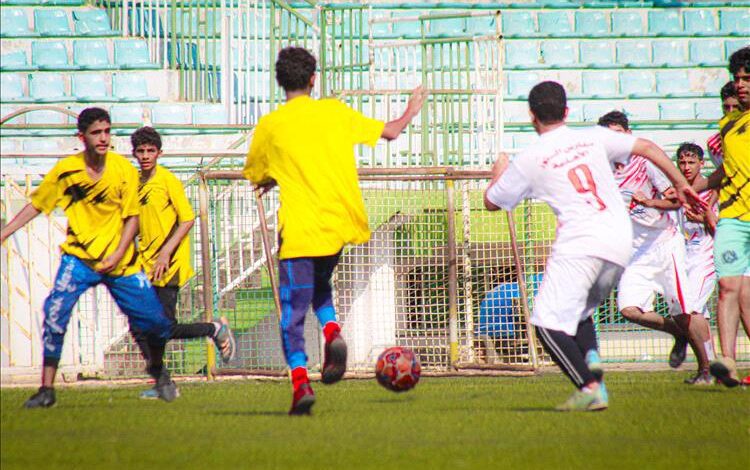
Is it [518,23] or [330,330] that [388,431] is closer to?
[330,330]

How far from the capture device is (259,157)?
7.09 meters

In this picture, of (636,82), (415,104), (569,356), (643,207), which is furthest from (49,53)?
(569,356)

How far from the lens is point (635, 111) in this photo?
1875 cm

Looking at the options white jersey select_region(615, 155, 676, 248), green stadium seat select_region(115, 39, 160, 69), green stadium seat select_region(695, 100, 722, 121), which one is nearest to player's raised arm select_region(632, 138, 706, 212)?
white jersey select_region(615, 155, 676, 248)

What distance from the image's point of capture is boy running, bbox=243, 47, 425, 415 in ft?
22.7

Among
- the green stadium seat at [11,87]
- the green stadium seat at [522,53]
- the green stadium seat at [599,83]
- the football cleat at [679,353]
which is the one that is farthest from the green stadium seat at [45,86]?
the football cleat at [679,353]

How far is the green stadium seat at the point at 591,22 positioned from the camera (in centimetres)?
1998

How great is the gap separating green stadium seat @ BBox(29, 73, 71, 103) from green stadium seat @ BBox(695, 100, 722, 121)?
384 inches

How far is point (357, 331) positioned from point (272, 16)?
19.9ft

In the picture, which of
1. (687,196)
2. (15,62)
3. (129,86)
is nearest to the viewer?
(687,196)

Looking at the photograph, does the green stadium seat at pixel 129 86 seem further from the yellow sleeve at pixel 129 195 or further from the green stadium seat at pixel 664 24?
the yellow sleeve at pixel 129 195

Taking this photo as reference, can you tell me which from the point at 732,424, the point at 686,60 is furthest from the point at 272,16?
the point at 732,424

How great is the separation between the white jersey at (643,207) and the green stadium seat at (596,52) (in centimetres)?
991

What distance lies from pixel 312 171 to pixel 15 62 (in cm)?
1225
